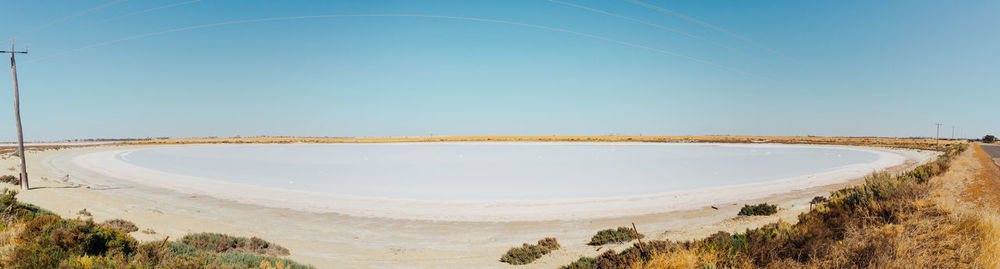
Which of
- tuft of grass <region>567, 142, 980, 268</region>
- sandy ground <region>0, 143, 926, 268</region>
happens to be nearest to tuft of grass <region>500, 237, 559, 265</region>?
sandy ground <region>0, 143, 926, 268</region>

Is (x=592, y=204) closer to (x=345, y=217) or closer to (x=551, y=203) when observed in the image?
(x=551, y=203)

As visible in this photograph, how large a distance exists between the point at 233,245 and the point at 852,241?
10292 mm

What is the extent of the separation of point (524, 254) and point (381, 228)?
532 cm

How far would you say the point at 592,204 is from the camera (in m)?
16.0

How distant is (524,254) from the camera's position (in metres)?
8.84

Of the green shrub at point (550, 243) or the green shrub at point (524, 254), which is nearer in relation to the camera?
the green shrub at point (524, 254)

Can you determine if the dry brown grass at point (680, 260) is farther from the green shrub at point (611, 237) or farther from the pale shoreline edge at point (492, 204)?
the pale shoreline edge at point (492, 204)

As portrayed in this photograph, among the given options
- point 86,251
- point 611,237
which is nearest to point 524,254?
point 611,237

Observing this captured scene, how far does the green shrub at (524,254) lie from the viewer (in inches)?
340

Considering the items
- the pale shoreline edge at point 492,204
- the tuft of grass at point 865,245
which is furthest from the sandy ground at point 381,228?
the tuft of grass at point 865,245

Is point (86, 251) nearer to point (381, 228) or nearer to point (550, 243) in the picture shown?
point (381, 228)

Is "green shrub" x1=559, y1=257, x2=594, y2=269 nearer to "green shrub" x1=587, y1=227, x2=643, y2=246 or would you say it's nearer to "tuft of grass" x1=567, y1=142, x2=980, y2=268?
"tuft of grass" x1=567, y1=142, x2=980, y2=268

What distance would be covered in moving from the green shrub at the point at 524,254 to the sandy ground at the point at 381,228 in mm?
209

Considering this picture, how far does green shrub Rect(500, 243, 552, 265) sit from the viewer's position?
8.64m
